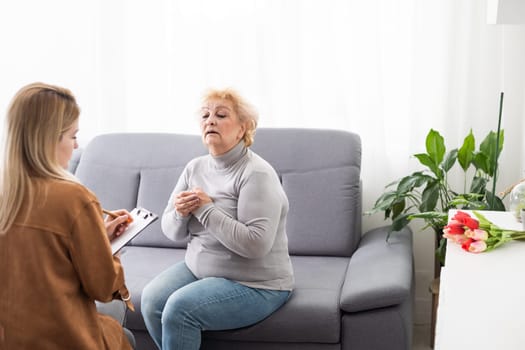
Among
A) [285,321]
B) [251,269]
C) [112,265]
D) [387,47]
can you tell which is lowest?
[285,321]

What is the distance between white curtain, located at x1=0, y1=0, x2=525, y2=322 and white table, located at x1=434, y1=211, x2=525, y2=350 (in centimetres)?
139

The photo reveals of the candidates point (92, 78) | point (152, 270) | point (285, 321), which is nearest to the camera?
point (285, 321)

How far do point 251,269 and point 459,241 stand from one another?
2.63 ft

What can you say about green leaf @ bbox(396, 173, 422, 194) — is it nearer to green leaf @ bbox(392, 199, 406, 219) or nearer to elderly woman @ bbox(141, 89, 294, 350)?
green leaf @ bbox(392, 199, 406, 219)

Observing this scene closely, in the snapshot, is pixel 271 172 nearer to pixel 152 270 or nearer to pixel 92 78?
pixel 152 270

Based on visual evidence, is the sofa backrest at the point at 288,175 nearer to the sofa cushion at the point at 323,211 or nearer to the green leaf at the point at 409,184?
the sofa cushion at the point at 323,211

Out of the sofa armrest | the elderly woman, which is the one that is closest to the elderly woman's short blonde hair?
the elderly woman

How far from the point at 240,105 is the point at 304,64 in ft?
2.75

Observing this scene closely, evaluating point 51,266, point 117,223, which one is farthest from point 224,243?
point 51,266

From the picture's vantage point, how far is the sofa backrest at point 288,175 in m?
3.22

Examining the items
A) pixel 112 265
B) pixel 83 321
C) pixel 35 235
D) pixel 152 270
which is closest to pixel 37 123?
pixel 35 235

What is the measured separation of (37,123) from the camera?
186cm

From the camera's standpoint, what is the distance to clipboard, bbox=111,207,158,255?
2.20 meters

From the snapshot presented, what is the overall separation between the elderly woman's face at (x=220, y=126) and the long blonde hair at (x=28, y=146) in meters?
0.88
